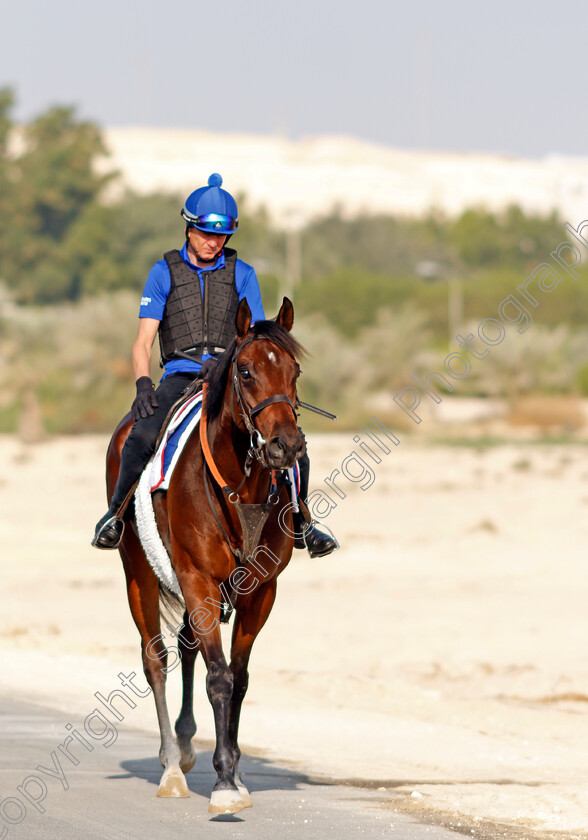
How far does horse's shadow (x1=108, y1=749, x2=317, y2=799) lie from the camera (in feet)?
24.9

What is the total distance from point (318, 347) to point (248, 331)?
44.4m

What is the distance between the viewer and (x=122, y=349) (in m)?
48.7

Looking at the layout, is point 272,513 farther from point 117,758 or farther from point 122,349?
point 122,349

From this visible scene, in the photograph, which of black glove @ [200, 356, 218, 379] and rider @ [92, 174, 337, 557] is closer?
black glove @ [200, 356, 218, 379]

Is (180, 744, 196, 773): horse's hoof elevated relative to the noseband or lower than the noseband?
lower

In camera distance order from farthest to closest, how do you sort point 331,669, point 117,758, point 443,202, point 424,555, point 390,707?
point 443,202 < point 424,555 < point 331,669 < point 390,707 < point 117,758

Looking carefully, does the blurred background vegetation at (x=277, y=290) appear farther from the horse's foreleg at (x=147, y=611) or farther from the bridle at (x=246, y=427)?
the bridle at (x=246, y=427)

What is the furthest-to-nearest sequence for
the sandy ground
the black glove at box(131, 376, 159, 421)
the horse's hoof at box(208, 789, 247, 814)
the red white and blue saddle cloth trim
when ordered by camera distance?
the sandy ground < the black glove at box(131, 376, 159, 421) < the red white and blue saddle cloth trim < the horse's hoof at box(208, 789, 247, 814)

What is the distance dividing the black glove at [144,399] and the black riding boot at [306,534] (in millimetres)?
925

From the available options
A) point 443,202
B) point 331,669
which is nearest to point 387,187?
point 443,202

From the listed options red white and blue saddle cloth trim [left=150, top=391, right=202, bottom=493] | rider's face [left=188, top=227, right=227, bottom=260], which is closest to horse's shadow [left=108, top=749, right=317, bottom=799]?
red white and blue saddle cloth trim [left=150, top=391, right=202, bottom=493]

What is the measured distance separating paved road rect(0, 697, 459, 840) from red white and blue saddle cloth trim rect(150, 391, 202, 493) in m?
1.70

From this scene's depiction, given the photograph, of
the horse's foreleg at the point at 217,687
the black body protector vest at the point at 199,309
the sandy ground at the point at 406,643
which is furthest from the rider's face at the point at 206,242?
the sandy ground at the point at 406,643

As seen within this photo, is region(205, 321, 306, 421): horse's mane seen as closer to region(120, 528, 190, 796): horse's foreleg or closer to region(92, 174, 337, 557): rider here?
region(92, 174, 337, 557): rider
